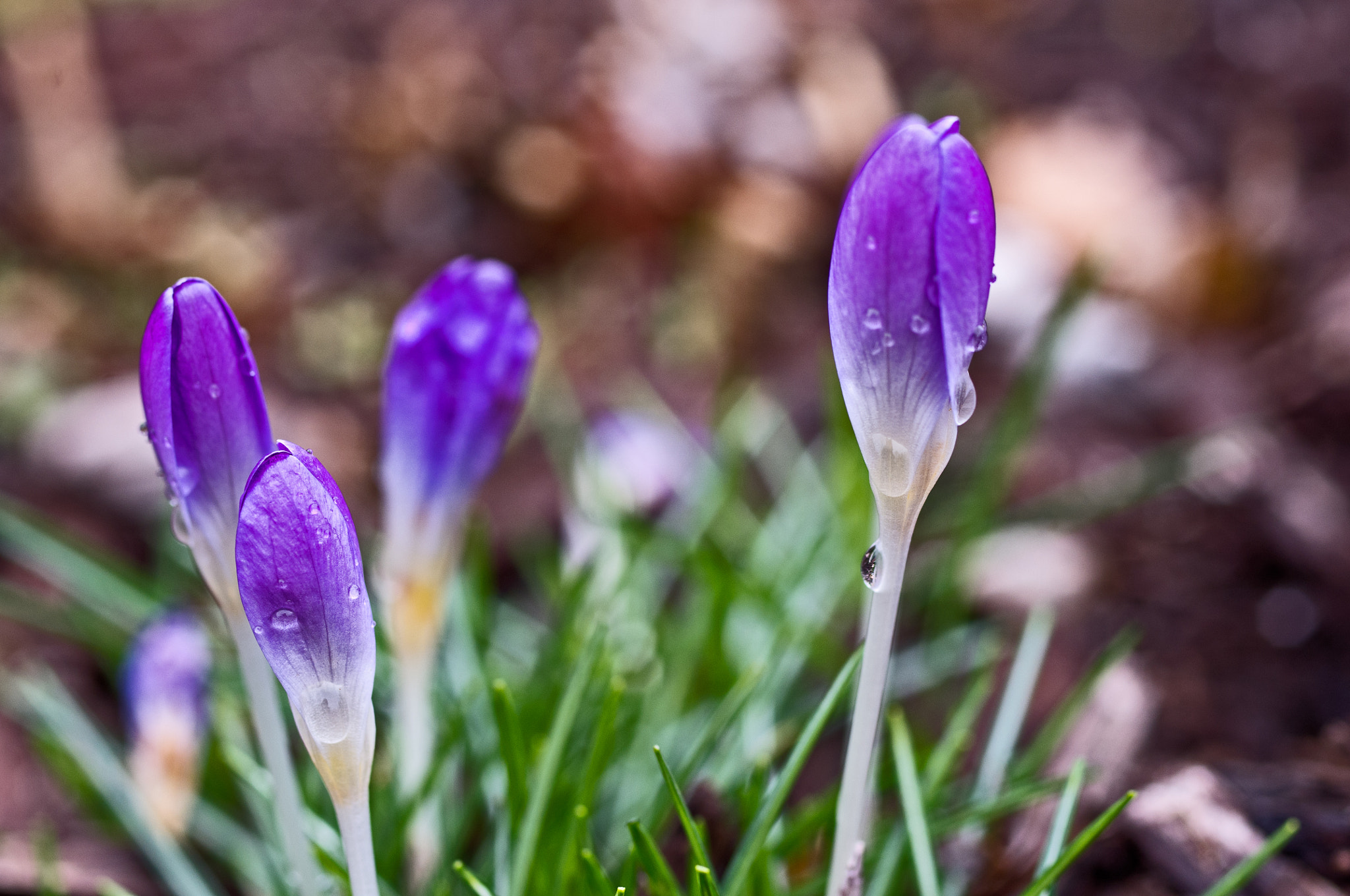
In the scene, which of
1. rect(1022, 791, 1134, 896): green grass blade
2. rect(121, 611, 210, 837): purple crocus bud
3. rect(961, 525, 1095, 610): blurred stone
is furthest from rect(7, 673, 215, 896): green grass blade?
rect(961, 525, 1095, 610): blurred stone

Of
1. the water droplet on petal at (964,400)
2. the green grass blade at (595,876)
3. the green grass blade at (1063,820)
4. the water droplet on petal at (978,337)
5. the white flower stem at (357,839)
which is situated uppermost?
the water droplet on petal at (978,337)

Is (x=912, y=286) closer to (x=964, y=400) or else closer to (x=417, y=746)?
(x=964, y=400)

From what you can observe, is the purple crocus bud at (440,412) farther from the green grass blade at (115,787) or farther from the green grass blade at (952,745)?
the green grass blade at (952,745)

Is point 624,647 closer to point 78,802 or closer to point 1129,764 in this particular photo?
point 1129,764

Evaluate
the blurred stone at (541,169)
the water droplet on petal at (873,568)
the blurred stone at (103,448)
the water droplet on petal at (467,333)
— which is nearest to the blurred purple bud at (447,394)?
the water droplet on petal at (467,333)

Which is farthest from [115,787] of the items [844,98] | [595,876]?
[844,98]

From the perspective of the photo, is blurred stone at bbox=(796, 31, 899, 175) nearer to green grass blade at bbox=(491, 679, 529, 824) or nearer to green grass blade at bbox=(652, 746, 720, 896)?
green grass blade at bbox=(491, 679, 529, 824)
